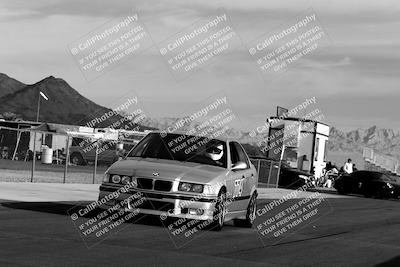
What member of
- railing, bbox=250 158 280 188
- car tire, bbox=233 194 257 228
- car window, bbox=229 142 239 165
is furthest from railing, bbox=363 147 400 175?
car window, bbox=229 142 239 165

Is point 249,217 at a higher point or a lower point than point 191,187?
lower

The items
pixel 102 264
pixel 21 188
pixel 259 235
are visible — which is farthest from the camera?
pixel 21 188

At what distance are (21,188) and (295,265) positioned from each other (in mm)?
11502

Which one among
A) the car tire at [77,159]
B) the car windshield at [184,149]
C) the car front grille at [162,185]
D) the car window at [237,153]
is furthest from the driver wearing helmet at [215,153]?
the car tire at [77,159]

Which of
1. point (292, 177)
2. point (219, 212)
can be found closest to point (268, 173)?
point (292, 177)

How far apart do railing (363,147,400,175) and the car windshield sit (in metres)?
56.7

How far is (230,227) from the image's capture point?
14359mm

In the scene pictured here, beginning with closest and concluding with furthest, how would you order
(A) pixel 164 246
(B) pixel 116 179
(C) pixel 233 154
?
(A) pixel 164 246 → (B) pixel 116 179 → (C) pixel 233 154

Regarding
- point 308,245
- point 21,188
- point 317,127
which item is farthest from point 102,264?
point 317,127

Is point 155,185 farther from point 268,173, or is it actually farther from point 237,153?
point 268,173

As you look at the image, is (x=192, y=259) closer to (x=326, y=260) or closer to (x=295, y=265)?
(x=295, y=265)

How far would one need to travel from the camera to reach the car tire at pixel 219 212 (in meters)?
12.8

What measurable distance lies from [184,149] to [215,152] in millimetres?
549

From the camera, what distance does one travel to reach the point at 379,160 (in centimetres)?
7081
